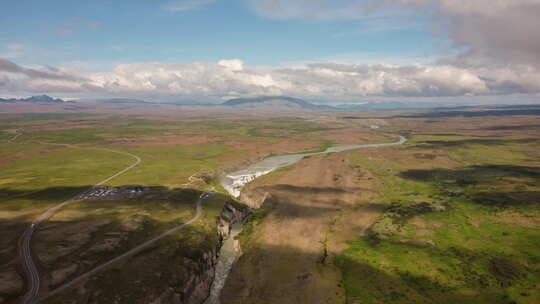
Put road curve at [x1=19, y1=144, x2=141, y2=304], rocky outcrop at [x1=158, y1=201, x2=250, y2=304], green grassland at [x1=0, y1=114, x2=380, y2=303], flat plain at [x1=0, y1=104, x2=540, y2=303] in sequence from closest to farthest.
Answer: road curve at [x1=19, y1=144, x2=141, y2=304] → rocky outcrop at [x1=158, y1=201, x2=250, y2=304] → flat plain at [x1=0, y1=104, x2=540, y2=303] → green grassland at [x1=0, y1=114, x2=380, y2=303]

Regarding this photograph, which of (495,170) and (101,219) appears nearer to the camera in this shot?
(101,219)

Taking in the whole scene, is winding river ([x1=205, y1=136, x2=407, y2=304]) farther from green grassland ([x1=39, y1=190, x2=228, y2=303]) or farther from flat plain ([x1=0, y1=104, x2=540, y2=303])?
green grassland ([x1=39, y1=190, x2=228, y2=303])

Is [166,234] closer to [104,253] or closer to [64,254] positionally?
[104,253]

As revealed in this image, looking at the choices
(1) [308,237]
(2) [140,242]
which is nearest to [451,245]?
(1) [308,237]

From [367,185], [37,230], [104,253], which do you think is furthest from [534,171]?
[37,230]

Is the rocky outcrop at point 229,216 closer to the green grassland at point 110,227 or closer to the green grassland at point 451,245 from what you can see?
the green grassland at point 110,227

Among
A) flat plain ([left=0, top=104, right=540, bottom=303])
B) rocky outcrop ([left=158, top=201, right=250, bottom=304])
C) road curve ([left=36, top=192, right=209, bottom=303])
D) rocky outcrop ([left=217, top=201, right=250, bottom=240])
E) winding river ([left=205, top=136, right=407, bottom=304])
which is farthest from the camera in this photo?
rocky outcrop ([left=217, top=201, right=250, bottom=240])

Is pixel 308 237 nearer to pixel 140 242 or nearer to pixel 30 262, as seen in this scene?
pixel 140 242

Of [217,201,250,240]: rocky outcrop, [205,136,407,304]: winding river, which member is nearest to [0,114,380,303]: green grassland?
[217,201,250,240]: rocky outcrop
